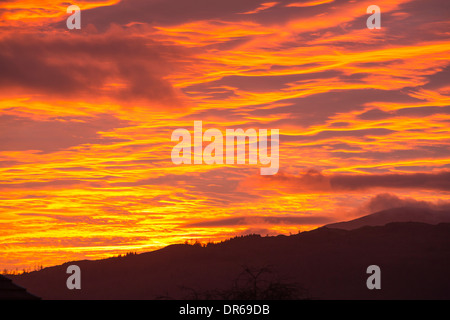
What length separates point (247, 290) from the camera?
107ft
